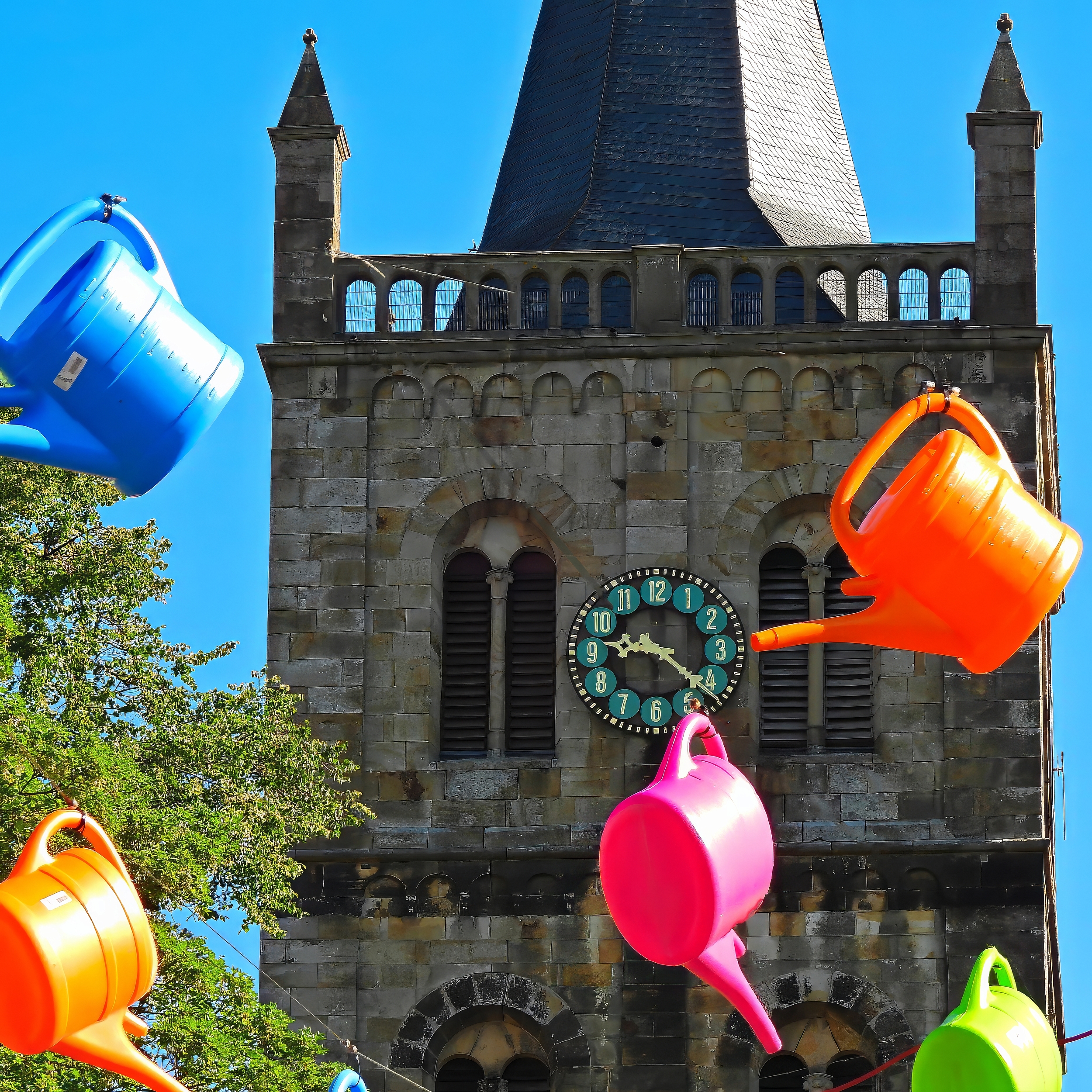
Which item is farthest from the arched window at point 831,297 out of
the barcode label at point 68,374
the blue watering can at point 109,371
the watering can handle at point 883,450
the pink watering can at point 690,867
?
the barcode label at point 68,374

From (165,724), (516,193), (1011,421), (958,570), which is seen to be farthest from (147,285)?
(516,193)

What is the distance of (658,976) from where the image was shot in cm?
2909

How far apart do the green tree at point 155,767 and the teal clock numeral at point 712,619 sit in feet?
13.7

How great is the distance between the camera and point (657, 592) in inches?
1199

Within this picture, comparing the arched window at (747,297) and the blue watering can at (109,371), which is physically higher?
the arched window at (747,297)

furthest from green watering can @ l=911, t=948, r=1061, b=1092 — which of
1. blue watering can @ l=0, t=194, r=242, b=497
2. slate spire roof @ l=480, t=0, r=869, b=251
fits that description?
slate spire roof @ l=480, t=0, r=869, b=251

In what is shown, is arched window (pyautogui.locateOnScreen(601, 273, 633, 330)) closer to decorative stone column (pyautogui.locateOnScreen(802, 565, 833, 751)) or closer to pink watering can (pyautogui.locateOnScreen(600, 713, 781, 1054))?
decorative stone column (pyautogui.locateOnScreen(802, 565, 833, 751))

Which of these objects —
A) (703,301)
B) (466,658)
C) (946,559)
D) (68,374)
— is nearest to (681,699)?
(466,658)

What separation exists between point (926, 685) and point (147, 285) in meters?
18.2

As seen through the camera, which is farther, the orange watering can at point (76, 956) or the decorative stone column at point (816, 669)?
the decorative stone column at point (816, 669)

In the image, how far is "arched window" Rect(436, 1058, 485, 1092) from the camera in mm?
29094

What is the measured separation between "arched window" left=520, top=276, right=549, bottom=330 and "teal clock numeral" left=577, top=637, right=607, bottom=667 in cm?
375

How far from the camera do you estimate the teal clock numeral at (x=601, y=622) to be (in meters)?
30.4

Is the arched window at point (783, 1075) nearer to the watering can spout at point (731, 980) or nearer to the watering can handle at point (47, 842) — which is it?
the watering can spout at point (731, 980)
